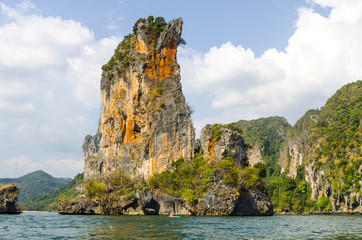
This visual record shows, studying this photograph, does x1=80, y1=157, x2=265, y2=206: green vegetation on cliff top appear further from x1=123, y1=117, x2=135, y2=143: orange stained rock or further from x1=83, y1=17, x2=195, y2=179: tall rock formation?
x1=123, y1=117, x2=135, y2=143: orange stained rock

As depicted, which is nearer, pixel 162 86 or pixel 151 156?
pixel 151 156

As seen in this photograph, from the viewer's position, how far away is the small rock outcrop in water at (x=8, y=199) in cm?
7269

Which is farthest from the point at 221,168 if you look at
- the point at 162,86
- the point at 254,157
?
the point at 254,157

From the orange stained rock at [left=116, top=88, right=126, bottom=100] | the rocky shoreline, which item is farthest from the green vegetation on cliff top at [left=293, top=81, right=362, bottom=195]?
the orange stained rock at [left=116, top=88, right=126, bottom=100]

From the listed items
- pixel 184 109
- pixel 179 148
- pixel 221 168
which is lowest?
pixel 221 168

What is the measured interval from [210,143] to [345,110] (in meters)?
92.3

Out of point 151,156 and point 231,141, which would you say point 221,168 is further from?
point 151,156

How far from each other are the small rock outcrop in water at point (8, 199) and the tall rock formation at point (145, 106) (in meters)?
27.0

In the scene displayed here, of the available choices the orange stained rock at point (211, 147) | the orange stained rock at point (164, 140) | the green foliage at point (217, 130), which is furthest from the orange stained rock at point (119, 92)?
the orange stained rock at point (211, 147)

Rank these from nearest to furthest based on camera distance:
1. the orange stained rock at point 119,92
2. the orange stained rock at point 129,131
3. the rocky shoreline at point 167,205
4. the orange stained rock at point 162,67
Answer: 1. the rocky shoreline at point 167,205
2. the orange stained rock at point 129,131
3. the orange stained rock at point 162,67
4. the orange stained rock at point 119,92

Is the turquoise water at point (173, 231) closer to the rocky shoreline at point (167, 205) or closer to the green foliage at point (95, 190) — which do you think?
the rocky shoreline at point (167, 205)

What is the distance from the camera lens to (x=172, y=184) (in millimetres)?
76188

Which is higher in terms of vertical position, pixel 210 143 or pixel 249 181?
pixel 210 143

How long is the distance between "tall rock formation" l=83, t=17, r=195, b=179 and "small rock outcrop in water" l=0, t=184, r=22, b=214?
1061 inches
